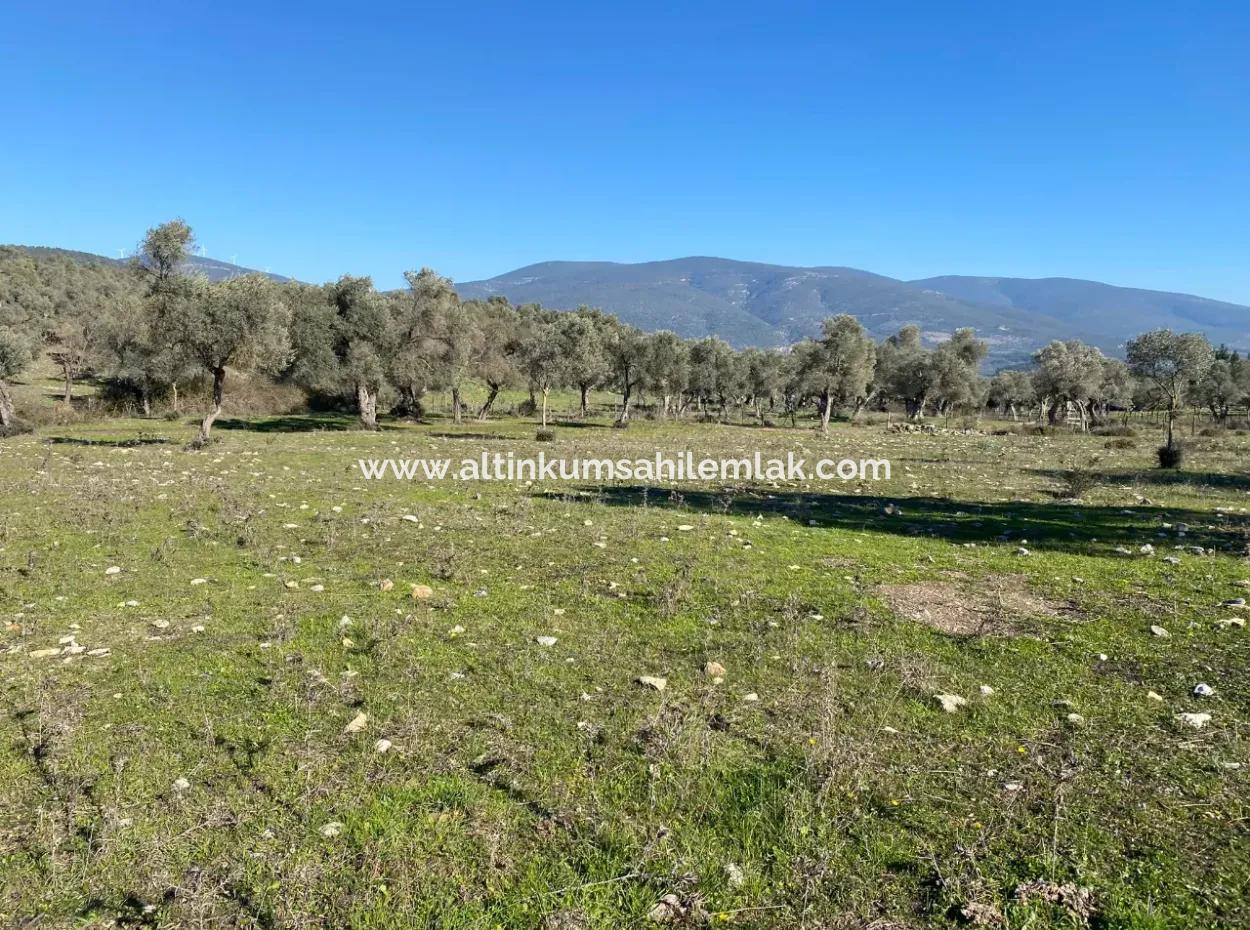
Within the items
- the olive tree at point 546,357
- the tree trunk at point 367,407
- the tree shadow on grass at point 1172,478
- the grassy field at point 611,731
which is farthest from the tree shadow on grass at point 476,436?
the tree shadow on grass at point 1172,478

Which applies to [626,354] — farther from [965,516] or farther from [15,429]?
[965,516]

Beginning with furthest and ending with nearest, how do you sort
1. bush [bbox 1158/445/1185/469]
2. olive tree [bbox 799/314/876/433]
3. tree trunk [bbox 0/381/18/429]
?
olive tree [bbox 799/314/876/433] < tree trunk [bbox 0/381/18/429] < bush [bbox 1158/445/1185/469]

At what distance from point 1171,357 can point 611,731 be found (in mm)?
53281

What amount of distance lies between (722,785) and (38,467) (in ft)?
90.4

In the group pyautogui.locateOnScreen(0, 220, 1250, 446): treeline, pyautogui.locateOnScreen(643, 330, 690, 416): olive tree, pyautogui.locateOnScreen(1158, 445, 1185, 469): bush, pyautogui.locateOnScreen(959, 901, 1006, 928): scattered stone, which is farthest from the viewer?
pyautogui.locateOnScreen(643, 330, 690, 416): olive tree

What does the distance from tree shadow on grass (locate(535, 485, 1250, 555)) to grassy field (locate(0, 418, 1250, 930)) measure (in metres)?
1.27

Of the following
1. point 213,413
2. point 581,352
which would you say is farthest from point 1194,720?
point 581,352

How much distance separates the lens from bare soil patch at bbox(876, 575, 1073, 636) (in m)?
9.68

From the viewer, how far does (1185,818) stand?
5.29 meters

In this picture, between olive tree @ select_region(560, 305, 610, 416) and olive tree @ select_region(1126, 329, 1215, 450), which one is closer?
olive tree @ select_region(1126, 329, 1215, 450)

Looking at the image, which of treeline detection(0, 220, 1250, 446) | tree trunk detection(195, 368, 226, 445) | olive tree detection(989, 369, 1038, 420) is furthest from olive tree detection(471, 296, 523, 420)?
olive tree detection(989, 369, 1038, 420)

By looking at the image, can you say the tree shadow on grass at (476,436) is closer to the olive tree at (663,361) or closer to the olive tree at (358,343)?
the olive tree at (358,343)

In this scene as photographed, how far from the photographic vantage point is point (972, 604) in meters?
10.6

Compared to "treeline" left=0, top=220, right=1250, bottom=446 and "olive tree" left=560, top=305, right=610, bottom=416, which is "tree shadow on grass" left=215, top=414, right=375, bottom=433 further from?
"olive tree" left=560, top=305, right=610, bottom=416
